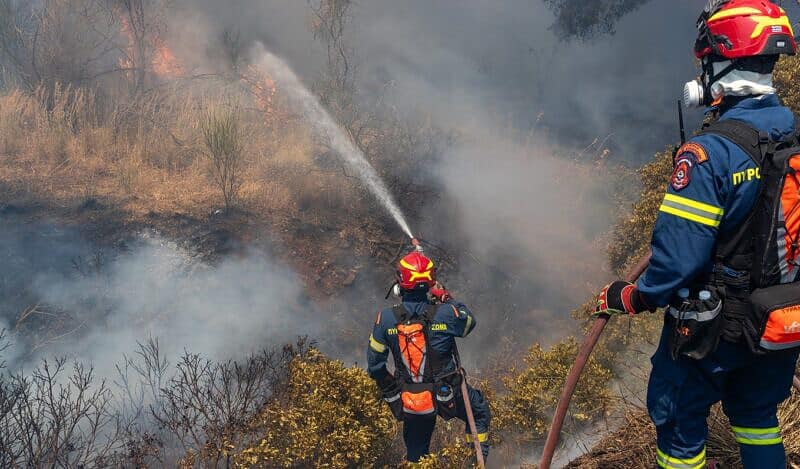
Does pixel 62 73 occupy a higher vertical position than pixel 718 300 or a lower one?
higher

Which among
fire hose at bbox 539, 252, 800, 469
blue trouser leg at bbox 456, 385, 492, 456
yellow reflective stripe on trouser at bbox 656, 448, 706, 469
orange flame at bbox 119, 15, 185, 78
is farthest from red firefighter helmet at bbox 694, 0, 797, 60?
orange flame at bbox 119, 15, 185, 78

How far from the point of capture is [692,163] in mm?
1965

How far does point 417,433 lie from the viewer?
14.6 feet

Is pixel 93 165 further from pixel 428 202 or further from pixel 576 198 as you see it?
pixel 576 198

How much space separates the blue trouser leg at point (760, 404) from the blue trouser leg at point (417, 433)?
248cm

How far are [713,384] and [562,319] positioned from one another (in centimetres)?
617

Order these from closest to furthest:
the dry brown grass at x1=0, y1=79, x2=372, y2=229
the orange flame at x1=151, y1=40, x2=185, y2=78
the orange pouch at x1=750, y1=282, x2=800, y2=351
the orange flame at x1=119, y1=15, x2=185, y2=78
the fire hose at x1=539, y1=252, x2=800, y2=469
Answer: the orange pouch at x1=750, y1=282, x2=800, y2=351
the fire hose at x1=539, y1=252, x2=800, y2=469
the dry brown grass at x1=0, y1=79, x2=372, y2=229
the orange flame at x1=119, y1=15, x2=185, y2=78
the orange flame at x1=151, y1=40, x2=185, y2=78

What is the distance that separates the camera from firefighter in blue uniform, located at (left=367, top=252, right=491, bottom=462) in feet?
14.0

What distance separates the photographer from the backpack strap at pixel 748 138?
1.92 meters

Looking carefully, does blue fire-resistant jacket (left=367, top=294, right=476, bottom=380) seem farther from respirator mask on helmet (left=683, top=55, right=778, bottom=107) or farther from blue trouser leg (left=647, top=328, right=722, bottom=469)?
respirator mask on helmet (left=683, top=55, right=778, bottom=107)

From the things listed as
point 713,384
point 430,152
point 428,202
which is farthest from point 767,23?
point 430,152

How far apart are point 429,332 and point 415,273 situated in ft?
1.55

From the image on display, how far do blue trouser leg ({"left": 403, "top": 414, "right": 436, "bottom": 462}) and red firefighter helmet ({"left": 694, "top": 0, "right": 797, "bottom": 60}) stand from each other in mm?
3240

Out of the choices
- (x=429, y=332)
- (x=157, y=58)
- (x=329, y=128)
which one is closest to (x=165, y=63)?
(x=157, y=58)
